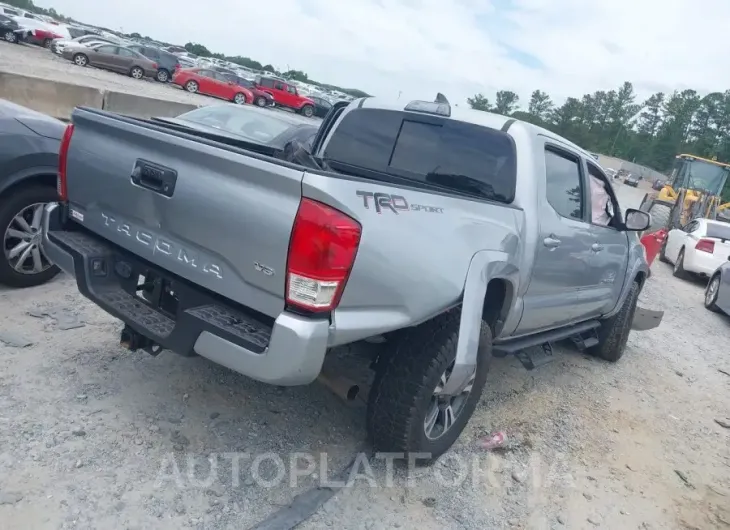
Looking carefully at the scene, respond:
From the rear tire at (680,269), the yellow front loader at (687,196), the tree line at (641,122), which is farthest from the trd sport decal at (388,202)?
the tree line at (641,122)

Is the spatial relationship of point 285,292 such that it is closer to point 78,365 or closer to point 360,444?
point 360,444

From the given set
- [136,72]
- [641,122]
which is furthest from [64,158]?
[641,122]

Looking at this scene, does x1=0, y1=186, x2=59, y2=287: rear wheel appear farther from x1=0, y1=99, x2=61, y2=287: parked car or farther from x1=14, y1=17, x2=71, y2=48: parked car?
x1=14, y1=17, x2=71, y2=48: parked car

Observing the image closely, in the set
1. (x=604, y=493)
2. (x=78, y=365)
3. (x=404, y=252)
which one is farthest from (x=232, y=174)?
(x=604, y=493)

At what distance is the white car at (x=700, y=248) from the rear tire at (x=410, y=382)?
10.3 meters

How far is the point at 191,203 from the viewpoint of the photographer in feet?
9.14

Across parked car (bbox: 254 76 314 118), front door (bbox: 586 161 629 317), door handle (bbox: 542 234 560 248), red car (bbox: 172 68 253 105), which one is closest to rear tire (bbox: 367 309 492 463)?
door handle (bbox: 542 234 560 248)

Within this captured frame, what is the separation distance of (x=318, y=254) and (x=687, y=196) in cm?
1943

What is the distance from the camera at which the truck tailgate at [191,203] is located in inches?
102

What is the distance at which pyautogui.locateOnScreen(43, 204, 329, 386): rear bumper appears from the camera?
101 inches

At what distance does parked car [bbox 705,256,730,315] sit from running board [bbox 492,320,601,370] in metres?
5.26

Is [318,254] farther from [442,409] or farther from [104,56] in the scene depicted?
[104,56]

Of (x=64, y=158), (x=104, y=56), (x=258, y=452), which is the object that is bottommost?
(x=258, y=452)

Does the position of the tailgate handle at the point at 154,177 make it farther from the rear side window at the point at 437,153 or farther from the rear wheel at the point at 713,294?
the rear wheel at the point at 713,294
